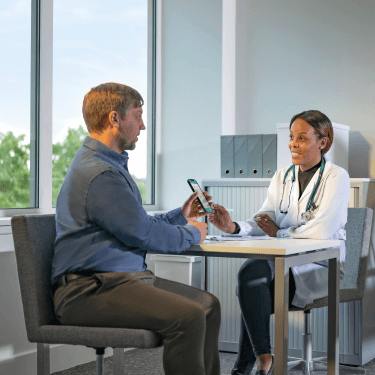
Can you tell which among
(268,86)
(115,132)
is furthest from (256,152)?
(115,132)

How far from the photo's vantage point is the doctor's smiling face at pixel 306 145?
114 inches

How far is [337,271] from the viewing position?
8.18 ft

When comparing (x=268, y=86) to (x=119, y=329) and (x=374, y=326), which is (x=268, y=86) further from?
(x=119, y=329)

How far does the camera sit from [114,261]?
1.89m

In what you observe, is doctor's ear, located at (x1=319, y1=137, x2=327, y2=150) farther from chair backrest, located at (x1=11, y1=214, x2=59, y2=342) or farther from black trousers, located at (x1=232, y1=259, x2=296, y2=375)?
chair backrest, located at (x1=11, y1=214, x2=59, y2=342)

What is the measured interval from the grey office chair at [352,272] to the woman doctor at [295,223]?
146 millimetres

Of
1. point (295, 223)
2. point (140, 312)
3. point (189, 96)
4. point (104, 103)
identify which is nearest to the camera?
point (140, 312)

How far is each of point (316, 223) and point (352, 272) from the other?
0.45 metres

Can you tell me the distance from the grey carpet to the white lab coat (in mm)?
704

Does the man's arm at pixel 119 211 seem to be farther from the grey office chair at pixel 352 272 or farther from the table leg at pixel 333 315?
the grey office chair at pixel 352 272

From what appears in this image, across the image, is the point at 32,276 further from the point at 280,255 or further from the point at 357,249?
the point at 357,249

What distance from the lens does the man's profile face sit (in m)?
2.04

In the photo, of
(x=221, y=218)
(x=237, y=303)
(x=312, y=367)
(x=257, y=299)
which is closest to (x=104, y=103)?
(x=221, y=218)

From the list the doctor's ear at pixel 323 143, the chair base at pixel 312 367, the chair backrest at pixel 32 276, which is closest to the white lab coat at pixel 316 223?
the doctor's ear at pixel 323 143
